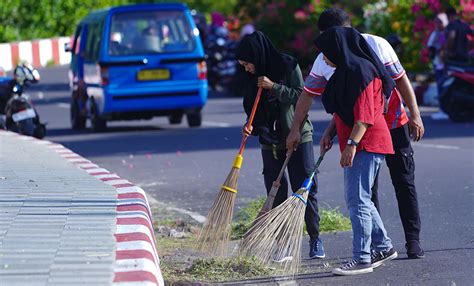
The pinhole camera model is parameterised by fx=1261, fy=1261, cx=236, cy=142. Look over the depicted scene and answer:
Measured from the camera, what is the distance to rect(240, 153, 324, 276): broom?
303 inches

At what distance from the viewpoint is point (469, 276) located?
7.43 m

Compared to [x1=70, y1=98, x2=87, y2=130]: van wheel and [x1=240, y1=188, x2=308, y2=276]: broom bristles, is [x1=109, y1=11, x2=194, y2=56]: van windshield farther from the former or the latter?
[x1=240, y1=188, x2=308, y2=276]: broom bristles

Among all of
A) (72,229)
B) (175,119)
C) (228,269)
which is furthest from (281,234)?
(175,119)

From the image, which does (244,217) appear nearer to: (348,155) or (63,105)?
(348,155)

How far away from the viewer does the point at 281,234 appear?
776 centimetres

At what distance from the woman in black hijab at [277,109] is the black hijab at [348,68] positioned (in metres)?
0.68

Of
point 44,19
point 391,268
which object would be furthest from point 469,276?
point 44,19

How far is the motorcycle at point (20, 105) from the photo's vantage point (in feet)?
53.2

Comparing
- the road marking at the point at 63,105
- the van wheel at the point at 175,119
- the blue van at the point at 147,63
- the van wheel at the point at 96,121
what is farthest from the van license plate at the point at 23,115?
the road marking at the point at 63,105

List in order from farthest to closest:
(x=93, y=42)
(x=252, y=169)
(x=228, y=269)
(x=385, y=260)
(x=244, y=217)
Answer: (x=93, y=42) → (x=252, y=169) → (x=244, y=217) → (x=385, y=260) → (x=228, y=269)

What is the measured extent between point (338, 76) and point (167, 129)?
41.2 ft

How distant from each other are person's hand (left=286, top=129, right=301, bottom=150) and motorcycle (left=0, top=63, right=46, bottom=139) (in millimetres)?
8616

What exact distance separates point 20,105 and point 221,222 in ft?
27.8

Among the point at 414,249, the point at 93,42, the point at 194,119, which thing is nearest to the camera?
the point at 414,249
